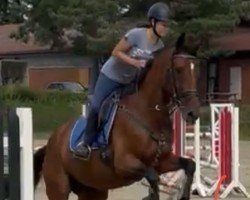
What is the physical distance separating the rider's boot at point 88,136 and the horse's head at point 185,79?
1092mm

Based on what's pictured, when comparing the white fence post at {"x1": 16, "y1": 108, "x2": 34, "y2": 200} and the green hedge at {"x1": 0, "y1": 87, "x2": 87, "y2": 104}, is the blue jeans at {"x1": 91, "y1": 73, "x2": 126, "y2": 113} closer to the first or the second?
the white fence post at {"x1": 16, "y1": 108, "x2": 34, "y2": 200}

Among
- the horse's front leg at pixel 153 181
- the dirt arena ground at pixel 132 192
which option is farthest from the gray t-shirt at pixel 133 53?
the dirt arena ground at pixel 132 192

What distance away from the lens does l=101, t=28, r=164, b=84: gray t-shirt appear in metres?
8.47

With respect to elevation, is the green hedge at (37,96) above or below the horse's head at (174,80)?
below

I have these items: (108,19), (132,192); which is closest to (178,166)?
(132,192)

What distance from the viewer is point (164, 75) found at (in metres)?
8.32

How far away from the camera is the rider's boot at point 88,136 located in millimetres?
8922

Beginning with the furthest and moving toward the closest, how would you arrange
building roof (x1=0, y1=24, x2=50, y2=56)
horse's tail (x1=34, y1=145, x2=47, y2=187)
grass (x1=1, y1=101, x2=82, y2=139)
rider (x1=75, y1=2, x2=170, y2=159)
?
building roof (x1=0, y1=24, x2=50, y2=56) < grass (x1=1, y1=101, x2=82, y2=139) < horse's tail (x1=34, y1=145, x2=47, y2=187) < rider (x1=75, y1=2, x2=170, y2=159)

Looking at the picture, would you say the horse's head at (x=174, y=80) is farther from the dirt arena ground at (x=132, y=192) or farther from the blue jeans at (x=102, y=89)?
the dirt arena ground at (x=132, y=192)

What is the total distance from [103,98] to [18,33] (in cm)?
3333

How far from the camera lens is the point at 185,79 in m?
8.04

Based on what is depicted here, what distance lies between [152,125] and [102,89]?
844mm

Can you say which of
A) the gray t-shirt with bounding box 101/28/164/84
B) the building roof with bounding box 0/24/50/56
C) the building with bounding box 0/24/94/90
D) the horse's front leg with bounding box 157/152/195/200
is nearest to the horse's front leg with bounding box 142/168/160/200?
the horse's front leg with bounding box 157/152/195/200

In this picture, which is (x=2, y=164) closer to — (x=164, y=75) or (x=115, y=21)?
(x=164, y=75)
